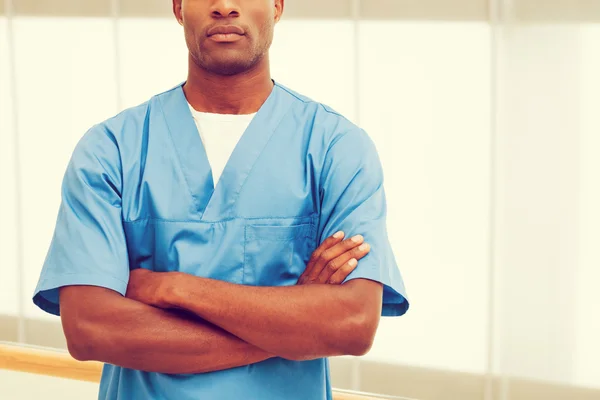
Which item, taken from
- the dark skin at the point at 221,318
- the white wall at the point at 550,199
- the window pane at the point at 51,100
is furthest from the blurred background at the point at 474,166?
the dark skin at the point at 221,318

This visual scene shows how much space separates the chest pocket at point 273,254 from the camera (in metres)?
1.23

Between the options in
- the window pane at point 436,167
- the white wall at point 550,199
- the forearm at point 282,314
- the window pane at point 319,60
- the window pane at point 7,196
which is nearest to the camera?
the forearm at point 282,314

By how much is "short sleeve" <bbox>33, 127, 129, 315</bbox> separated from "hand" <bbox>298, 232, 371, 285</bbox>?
0.30 m

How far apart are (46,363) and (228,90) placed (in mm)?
1832

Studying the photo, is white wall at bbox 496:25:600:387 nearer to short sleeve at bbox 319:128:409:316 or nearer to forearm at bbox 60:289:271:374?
short sleeve at bbox 319:128:409:316

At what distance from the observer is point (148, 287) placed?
118 centimetres

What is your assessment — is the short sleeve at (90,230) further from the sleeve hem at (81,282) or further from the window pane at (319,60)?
the window pane at (319,60)

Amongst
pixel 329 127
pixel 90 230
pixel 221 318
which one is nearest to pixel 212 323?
pixel 221 318

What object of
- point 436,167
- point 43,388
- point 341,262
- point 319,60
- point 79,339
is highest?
point 319,60

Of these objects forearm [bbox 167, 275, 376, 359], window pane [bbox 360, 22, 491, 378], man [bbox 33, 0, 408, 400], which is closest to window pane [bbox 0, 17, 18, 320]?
window pane [bbox 360, 22, 491, 378]

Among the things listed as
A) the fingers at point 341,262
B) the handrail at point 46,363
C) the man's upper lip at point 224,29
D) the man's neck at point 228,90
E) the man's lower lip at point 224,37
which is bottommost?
the handrail at point 46,363

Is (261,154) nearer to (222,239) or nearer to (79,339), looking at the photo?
(222,239)

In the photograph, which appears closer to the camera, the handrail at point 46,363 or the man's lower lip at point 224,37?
the man's lower lip at point 224,37

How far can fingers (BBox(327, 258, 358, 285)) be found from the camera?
3.90 ft
